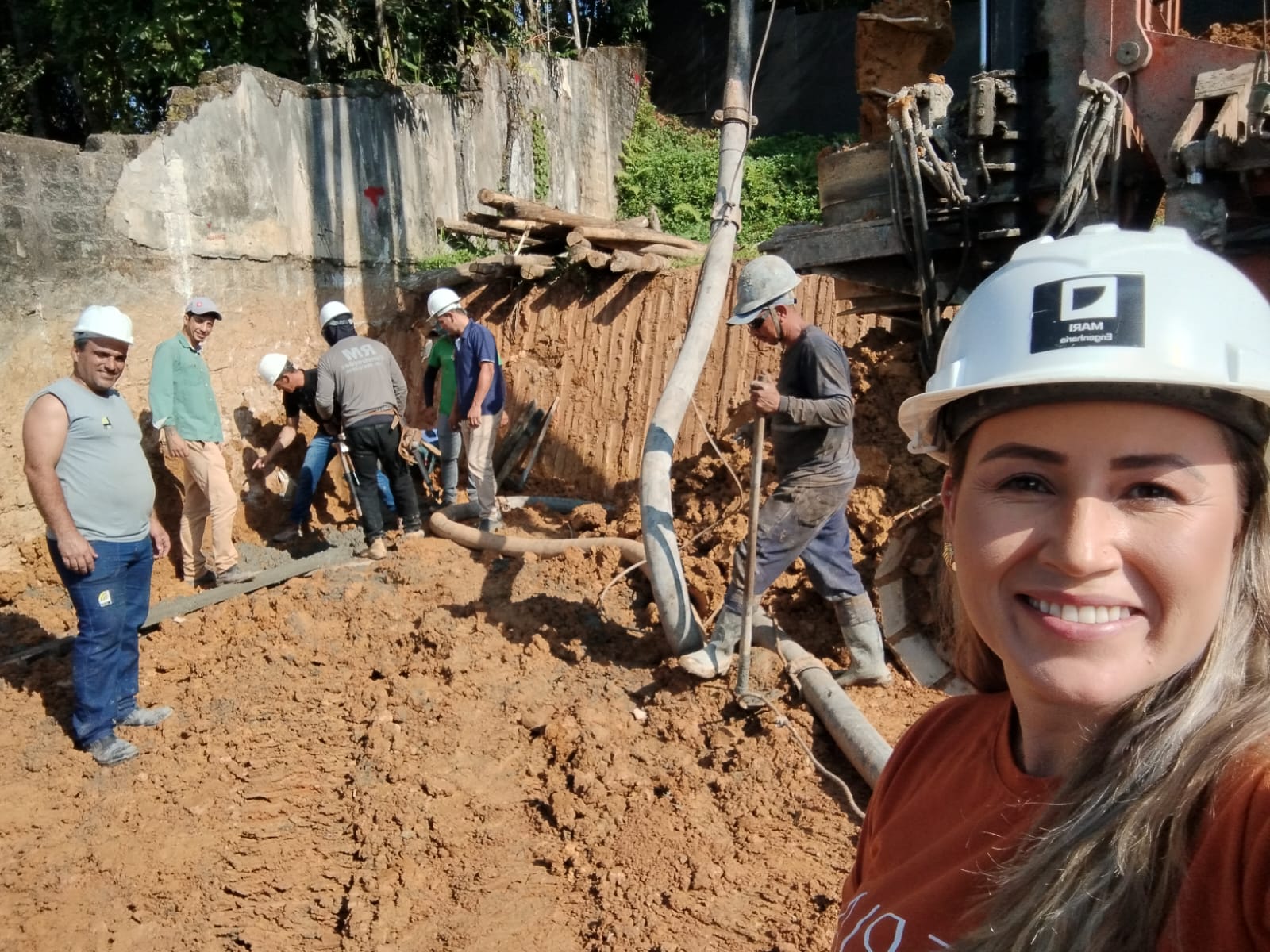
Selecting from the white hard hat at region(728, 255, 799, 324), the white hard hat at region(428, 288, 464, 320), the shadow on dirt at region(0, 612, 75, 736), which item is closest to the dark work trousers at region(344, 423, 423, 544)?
the white hard hat at region(428, 288, 464, 320)

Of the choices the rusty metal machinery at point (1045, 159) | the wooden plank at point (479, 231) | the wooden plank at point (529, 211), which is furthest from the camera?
the wooden plank at point (479, 231)

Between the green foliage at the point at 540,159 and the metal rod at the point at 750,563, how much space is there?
32.5ft

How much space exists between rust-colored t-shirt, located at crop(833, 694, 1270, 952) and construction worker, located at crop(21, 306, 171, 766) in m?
4.73

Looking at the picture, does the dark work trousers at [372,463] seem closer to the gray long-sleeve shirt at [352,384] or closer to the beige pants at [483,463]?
the gray long-sleeve shirt at [352,384]

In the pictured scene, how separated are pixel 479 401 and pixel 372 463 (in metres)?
0.99

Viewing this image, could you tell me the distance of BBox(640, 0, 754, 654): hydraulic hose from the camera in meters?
5.67

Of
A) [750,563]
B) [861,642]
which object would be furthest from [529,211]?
[861,642]

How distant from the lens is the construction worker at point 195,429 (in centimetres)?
730

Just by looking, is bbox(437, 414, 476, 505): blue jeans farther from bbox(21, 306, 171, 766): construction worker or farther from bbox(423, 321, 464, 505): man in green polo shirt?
bbox(21, 306, 171, 766): construction worker

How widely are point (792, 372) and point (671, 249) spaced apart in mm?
5207

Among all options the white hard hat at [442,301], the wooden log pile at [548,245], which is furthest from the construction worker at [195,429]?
the wooden log pile at [548,245]

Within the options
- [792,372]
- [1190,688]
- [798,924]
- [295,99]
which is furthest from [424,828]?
[295,99]

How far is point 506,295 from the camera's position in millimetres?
10531

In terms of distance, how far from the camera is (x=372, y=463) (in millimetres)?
7871
